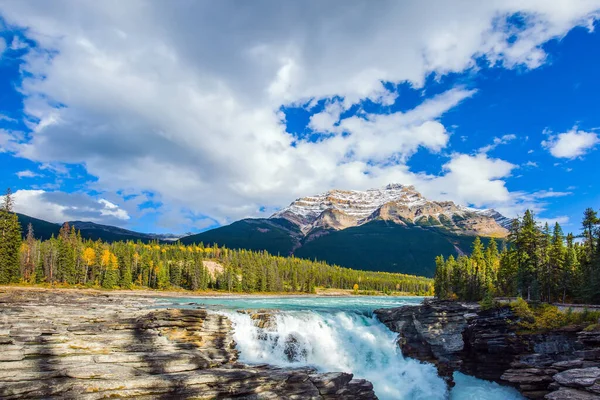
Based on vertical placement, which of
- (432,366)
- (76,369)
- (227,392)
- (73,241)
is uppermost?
(73,241)

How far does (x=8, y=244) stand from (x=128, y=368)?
94.0m

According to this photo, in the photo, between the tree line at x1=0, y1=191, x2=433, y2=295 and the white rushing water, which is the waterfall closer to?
the white rushing water

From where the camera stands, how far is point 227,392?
77.3ft

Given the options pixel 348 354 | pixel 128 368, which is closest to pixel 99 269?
pixel 348 354

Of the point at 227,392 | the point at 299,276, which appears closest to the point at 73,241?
the point at 299,276

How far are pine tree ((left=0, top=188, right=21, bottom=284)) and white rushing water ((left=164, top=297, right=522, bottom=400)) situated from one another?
260 ft

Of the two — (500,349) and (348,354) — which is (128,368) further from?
(500,349)

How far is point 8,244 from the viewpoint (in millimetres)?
90438

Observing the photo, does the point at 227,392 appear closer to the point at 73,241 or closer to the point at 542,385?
the point at 542,385

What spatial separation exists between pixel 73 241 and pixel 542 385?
5504 inches

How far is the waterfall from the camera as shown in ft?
126

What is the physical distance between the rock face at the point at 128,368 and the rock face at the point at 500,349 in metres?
16.8

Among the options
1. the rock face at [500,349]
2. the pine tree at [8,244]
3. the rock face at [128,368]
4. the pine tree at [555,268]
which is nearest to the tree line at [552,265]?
the pine tree at [555,268]

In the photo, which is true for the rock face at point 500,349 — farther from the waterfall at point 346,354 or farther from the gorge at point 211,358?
the waterfall at point 346,354
